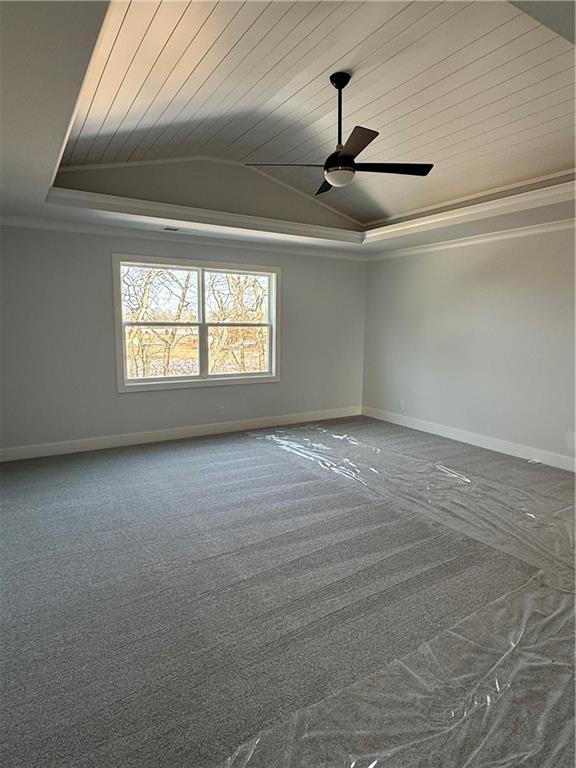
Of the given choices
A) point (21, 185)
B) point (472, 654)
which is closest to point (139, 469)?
point (21, 185)

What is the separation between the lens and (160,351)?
549 cm

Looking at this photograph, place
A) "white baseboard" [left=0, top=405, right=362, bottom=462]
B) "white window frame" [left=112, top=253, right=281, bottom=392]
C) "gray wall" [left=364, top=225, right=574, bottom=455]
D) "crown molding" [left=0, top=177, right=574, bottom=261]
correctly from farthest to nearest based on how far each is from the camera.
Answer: "white window frame" [left=112, top=253, right=281, bottom=392] < "white baseboard" [left=0, top=405, right=362, bottom=462] < "gray wall" [left=364, top=225, right=574, bottom=455] < "crown molding" [left=0, top=177, right=574, bottom=261]

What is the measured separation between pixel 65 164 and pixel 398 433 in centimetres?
477

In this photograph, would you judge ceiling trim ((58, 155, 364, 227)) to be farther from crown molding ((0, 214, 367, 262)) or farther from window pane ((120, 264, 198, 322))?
window pane ((120, 264, 198, 322))

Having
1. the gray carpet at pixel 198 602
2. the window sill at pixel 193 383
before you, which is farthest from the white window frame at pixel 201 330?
the gray carpet at pixel 198 602

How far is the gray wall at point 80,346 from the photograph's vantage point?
462cm

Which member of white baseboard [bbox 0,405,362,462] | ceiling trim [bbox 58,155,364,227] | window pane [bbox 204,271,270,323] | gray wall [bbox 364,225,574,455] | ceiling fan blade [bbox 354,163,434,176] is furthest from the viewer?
window pane [bbox 204,271,270,323]

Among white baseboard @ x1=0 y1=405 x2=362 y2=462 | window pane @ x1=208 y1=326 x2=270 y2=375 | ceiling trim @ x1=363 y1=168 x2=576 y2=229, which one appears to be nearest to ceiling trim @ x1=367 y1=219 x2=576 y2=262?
ceiling trim @ x1=363 y1=168 x2=576 y2=229

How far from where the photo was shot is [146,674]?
191 cm

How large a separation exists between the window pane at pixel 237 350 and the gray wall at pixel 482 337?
1.77m

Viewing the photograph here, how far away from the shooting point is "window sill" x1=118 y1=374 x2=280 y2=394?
5277mm

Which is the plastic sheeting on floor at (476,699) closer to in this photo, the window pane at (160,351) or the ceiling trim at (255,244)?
the ceiling trim at (255,244)

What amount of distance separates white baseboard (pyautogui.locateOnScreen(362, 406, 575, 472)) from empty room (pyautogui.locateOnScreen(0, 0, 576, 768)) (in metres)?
0.03

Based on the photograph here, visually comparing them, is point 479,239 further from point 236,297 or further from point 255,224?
point 236,297
